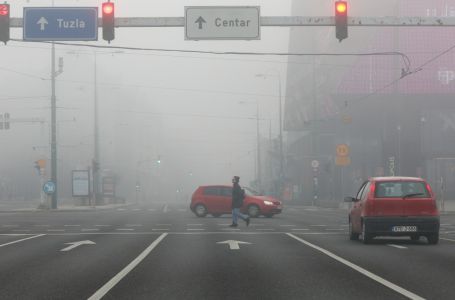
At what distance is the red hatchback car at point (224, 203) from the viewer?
35875 millimetres

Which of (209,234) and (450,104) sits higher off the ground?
(450,104)

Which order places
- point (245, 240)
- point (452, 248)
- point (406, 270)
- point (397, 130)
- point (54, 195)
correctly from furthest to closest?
point (397, 130), point (54, 195), point (245, 240), point (452, 248), point (406, 270)

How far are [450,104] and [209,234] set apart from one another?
70085 mm

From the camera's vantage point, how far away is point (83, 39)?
2264cm

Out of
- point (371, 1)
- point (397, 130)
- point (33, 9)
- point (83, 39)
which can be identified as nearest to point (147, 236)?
point (83, 39)

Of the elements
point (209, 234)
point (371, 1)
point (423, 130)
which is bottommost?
point (209, 234)

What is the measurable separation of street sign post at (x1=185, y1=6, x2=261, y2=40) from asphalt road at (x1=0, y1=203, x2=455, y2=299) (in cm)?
557

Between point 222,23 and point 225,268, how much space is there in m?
10.9

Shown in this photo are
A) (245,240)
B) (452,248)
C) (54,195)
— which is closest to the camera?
(452,248)

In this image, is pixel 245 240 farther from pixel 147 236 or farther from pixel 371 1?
pixel 371 1

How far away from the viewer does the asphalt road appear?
9633mm

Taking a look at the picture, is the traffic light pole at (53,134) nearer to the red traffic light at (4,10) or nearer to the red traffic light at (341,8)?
the red traffic light at (4,10)

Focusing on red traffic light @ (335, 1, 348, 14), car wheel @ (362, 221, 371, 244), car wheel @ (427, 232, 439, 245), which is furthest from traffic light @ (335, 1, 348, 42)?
car wheel @ (427, 232, 439, 245)

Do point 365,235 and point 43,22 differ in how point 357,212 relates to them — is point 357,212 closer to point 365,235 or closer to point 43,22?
point 365,235
